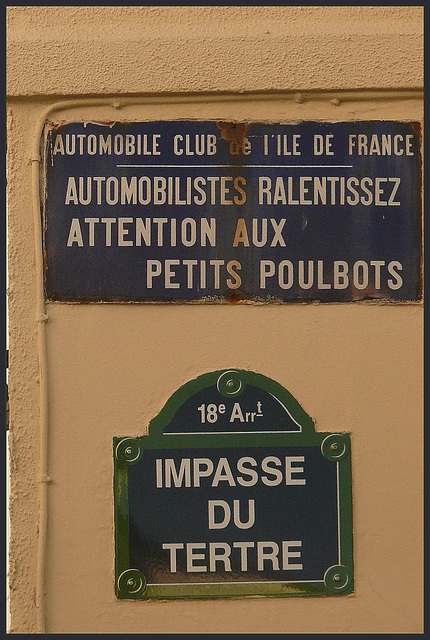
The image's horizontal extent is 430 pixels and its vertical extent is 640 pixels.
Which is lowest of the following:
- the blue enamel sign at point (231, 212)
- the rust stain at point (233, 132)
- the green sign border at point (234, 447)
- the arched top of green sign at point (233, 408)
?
the green sign border at point (234, 447)

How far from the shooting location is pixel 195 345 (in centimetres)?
291

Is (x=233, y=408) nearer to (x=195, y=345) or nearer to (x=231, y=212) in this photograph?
(x=195, y=345)

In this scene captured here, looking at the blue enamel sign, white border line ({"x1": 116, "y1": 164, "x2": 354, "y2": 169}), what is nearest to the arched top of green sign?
the blue enamel sign

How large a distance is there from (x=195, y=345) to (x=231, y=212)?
505mm

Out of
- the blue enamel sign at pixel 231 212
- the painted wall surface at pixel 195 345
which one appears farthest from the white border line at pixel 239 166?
the painted wall surface at pixel 195 345

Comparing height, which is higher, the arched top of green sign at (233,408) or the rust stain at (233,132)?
the rust stain at (233,132)

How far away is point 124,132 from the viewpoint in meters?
2.95

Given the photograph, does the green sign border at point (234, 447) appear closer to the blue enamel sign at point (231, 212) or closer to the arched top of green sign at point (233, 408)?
the arched top of green sign at point (233, 408)

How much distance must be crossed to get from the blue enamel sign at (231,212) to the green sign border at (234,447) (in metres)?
0.34

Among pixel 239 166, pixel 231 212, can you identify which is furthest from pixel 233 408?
pixel 239 166

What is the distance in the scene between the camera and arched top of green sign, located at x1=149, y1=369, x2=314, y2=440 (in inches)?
113

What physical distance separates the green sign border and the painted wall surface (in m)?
0.03

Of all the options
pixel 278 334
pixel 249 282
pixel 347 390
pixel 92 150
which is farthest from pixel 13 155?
pixel 347 390

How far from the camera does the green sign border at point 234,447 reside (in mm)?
2844
